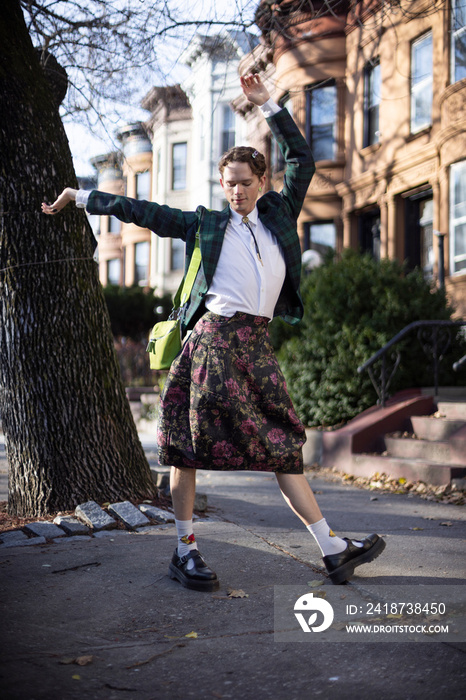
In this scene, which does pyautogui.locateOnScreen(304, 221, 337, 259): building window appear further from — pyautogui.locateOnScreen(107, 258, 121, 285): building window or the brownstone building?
pyautogui.locateOnScreen(107, 258, 121, 285): building window

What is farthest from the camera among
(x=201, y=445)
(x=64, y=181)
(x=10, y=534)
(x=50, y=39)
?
(x=50, y=39)

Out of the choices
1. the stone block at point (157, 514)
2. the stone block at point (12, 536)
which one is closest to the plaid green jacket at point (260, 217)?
the stone block at point (157, 514)

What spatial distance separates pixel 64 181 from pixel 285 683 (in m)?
3.70

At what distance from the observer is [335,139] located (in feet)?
58.6

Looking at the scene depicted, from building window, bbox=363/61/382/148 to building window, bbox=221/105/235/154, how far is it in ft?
37.1

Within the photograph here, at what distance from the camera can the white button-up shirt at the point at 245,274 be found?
3236mm

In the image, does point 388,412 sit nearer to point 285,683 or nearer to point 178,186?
point 285,683

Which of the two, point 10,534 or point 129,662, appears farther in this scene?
point 10,534

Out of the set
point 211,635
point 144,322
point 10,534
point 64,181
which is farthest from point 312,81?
point 211,635

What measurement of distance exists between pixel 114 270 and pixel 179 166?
32.1ft

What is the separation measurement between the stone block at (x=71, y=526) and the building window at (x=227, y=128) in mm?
24811

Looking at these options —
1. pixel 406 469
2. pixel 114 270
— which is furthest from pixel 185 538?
pixel 114 270

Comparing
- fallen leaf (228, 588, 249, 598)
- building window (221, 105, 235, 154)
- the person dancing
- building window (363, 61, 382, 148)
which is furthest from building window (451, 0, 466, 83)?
building window (221, 105, 235, 154)

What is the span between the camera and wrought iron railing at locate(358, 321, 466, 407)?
25.7 ft
